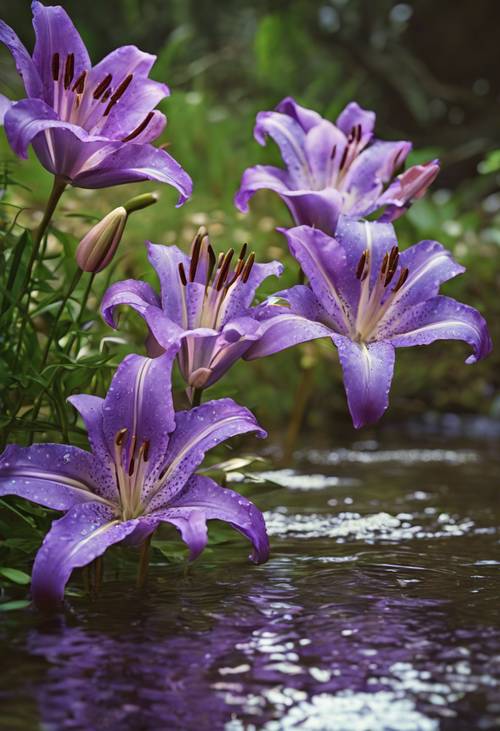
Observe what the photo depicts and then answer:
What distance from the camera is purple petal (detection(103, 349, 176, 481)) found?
1091 mm

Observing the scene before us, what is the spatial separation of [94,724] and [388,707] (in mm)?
219

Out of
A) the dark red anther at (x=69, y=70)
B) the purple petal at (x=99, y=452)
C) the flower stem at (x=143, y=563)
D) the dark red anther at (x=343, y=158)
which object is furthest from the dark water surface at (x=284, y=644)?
the dark red anther at (x=69, y=70)

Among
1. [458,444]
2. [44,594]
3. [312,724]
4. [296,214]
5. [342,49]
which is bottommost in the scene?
[312,724]

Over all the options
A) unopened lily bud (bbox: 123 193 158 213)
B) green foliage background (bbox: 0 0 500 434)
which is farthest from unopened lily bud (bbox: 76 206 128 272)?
green foliage background (bbox: 0 0 500 434)

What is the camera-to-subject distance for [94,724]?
30.8 inches

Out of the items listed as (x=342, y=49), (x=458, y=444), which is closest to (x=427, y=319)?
(x=458, y=444)

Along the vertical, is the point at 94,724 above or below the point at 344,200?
below

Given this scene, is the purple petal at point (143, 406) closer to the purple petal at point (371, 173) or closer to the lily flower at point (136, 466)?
the lily flower at point (136, 466)

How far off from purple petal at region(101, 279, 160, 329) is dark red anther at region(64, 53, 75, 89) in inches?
9.0

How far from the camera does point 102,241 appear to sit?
1138 mm

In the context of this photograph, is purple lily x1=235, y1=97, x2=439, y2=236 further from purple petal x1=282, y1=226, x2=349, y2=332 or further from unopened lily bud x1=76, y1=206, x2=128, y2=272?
unopened lily bud x1=76, y1=206, x2=128, y2=272

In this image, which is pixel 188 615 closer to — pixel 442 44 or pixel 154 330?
pixel 154 330

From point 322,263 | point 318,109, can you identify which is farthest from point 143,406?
point 318,109

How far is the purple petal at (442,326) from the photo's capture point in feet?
3.94
